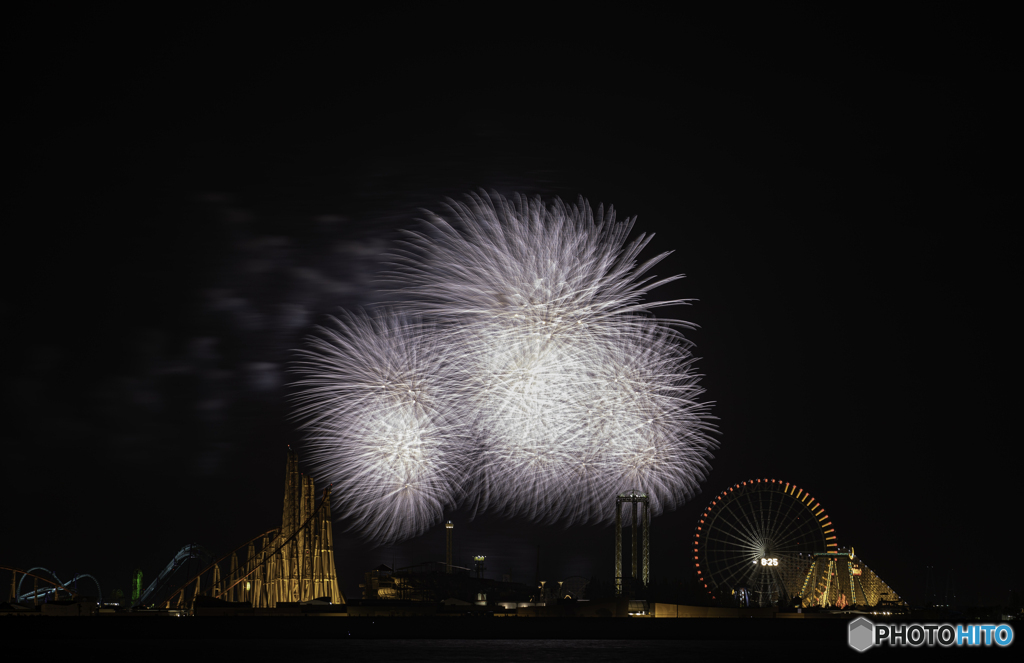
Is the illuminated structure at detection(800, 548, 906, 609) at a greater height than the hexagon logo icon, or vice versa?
the illuminated structure at detection(800, 548, 906, 609)

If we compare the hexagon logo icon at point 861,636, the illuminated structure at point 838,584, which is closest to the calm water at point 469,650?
the hexagon logo icon at point 861,636

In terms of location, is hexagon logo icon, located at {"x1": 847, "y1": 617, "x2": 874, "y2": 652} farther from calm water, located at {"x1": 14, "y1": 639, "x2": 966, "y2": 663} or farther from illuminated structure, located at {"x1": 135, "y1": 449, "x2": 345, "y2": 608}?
illuminated structure, located at {"x1": 135, "y1": 449, "x2": 345, "y2": 608}

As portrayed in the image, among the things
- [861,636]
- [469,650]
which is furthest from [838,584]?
[469,650]

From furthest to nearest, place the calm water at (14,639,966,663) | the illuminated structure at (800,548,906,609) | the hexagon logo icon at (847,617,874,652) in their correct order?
1. the illuminated structure at (800,548,906,609)
2. the hexagon logo icon at (847,617,874,652)
3. the calm water at (14,639,966,663)

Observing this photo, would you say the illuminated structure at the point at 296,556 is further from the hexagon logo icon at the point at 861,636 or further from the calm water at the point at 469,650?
the hexagon logo icon at the point at 861,636

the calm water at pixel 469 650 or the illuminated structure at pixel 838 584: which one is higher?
the illuminated structure at pixel 838 584

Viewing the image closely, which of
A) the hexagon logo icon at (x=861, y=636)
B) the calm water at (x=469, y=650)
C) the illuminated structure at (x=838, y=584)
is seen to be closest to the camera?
the calm water at (x=469, y=650)

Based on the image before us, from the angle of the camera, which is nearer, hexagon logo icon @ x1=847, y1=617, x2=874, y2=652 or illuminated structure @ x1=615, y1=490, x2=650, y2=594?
hexagon logo icon @ x1=847, y1=617, x2=874, y2=652

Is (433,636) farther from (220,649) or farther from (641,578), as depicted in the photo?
(641,578)

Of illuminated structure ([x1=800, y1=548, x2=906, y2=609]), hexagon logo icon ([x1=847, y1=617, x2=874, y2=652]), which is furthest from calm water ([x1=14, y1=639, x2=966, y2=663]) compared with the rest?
illuminated structure ([x1=800, y1=548, x2=906, y2=609])
